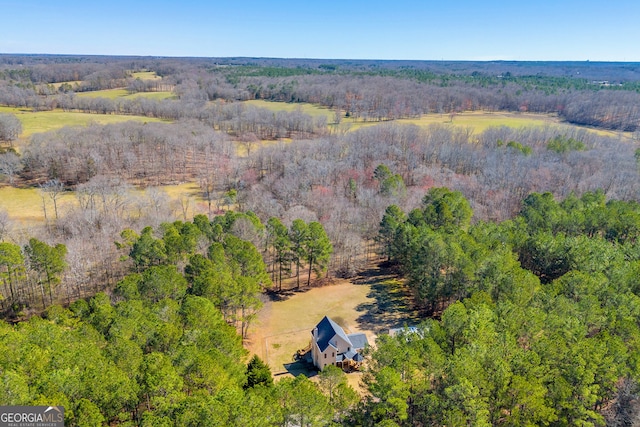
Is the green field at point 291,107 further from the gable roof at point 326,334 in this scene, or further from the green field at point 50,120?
the gable roof at point 326,334

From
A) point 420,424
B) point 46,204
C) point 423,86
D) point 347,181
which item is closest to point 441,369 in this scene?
point 420,424

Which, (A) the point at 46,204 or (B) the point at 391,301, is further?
(A) the point at 46,204

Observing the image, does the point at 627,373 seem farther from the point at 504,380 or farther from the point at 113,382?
the point at 113,382

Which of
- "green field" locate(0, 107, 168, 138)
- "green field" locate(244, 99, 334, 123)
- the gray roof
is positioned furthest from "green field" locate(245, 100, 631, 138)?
the gray roof

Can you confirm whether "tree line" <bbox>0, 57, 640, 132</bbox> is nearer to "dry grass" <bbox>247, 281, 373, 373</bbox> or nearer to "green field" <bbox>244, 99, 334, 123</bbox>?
"green field" <bbox>244, 99, 334, 123</bbox>

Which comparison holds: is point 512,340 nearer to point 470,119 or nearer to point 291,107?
point 470,119

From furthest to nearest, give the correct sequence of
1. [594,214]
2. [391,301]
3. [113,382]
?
[594,214]
[391,301]
[113,382]
